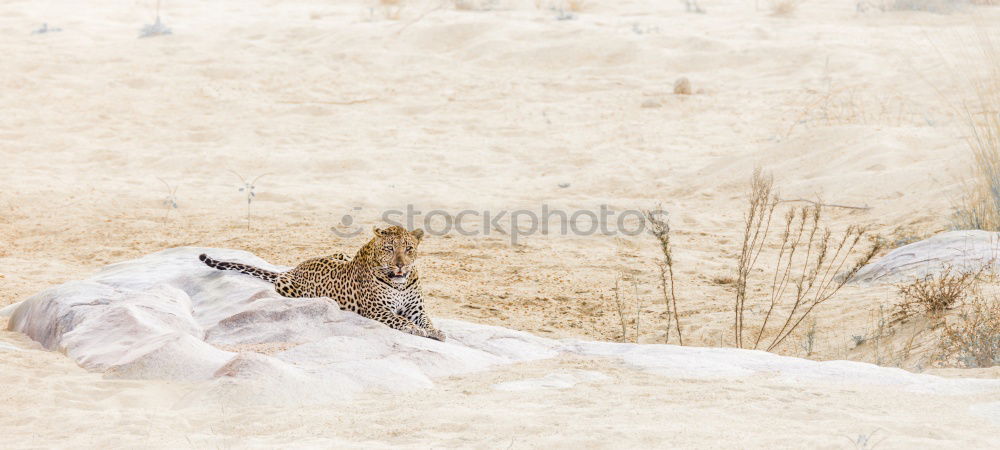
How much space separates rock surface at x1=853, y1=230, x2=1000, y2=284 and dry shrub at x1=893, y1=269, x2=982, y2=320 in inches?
12.4

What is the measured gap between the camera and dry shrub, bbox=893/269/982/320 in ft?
20.5

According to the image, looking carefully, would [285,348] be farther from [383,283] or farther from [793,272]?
[793,272]

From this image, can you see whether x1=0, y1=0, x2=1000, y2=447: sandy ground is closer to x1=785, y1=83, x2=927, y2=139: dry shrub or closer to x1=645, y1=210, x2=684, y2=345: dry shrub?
x1=785, y1=83, x2=927, y2=139: dry shrub

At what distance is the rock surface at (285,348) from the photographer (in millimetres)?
4773

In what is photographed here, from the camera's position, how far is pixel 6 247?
29.6 feet

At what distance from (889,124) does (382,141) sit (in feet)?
19.8

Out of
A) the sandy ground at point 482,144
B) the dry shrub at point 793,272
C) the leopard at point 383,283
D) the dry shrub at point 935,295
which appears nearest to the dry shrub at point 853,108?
the sandy ground at point 482,144

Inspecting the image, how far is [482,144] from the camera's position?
12789mm

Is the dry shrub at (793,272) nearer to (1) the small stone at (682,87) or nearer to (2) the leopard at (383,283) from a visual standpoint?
(2) the leopard at (383,283)

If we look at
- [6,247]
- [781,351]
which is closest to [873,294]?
[781,351]

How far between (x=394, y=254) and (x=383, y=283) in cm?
22

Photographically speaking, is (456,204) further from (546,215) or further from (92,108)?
(92,108)

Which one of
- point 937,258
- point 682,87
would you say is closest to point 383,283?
point 937,258

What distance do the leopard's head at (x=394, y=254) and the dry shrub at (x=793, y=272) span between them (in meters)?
1.95
